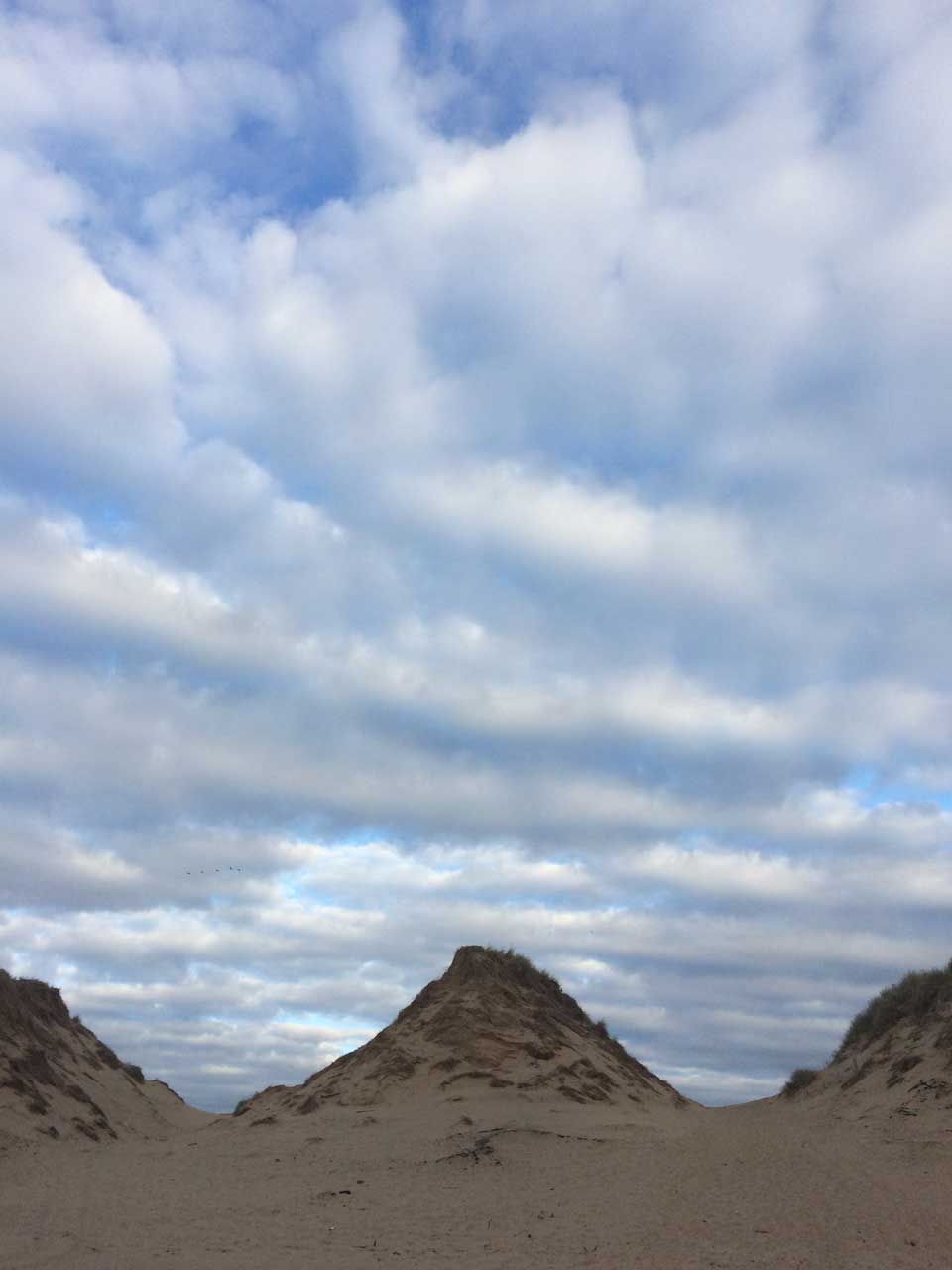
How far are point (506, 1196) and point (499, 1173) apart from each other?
2161 millimetres

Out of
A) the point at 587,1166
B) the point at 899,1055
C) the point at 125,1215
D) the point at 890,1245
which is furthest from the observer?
the point at 899,1055

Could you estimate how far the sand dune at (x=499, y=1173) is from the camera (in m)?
17.7

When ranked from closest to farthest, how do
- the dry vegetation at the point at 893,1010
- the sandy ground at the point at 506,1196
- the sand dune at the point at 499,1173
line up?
the sandy ground at the point at 506,1196 < the sand dune at the point at 499,1173 < the dry vegetation at the point at 893,1010

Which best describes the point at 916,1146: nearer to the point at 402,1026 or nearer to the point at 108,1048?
the point at 402,1026

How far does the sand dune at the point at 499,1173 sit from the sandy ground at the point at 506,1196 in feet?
0.26

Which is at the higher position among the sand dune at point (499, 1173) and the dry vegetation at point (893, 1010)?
the dry vegetation at point (893, 1010)

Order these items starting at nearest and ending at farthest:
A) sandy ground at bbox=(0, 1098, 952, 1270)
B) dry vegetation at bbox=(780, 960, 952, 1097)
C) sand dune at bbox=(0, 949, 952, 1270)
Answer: sandy ground at bbox=(0, 1098, 952, 1270), sand dune at bbox=(0, 949, 952, 1270), dry vegetation at bbox=(780, 960, 952, 1097)

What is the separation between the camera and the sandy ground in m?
17.4

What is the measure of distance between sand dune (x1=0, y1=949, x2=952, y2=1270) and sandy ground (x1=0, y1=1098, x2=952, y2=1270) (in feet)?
0.26

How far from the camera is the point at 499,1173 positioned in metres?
24.9

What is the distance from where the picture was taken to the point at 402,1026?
4078 cm

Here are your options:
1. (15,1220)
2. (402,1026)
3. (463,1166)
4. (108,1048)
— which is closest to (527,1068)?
(402,1026)

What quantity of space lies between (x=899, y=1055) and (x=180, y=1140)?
25161 mm

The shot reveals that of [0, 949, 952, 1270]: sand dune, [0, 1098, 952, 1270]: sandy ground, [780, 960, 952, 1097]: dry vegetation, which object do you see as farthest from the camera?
[780, 960, 952, 1097]: dry vegetation
